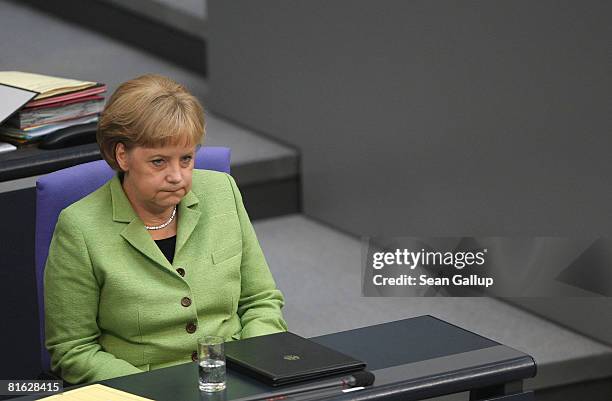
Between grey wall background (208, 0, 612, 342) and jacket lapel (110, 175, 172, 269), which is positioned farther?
grey wall background (208, 0, 612, 342)

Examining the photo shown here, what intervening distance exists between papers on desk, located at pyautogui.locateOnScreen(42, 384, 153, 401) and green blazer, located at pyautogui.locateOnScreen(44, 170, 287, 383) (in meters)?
0.32

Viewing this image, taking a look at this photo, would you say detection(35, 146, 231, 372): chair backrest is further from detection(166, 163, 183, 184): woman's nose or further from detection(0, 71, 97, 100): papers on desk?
detection(0, 71, 97, 100): papers on desk

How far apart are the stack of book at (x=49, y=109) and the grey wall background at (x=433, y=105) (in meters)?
1.12

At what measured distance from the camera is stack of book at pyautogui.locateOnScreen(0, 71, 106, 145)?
333cm

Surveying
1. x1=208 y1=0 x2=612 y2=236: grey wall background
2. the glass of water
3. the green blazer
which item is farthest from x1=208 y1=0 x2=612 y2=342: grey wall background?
the glass of water

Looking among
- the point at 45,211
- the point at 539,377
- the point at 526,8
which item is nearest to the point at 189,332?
the point at 45,211

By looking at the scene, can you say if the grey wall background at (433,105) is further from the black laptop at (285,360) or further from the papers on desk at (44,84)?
the black laptop at (285,360)

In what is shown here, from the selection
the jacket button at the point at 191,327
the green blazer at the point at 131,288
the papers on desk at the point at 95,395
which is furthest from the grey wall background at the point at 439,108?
the papers on desk at the point at 95,395

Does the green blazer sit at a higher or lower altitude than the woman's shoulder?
lower

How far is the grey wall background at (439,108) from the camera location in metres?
3.52

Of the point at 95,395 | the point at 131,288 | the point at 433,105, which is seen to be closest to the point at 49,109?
the point at 131,288

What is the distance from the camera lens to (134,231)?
2506 mm

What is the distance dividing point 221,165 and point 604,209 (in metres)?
1.20

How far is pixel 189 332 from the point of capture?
2564 mm
